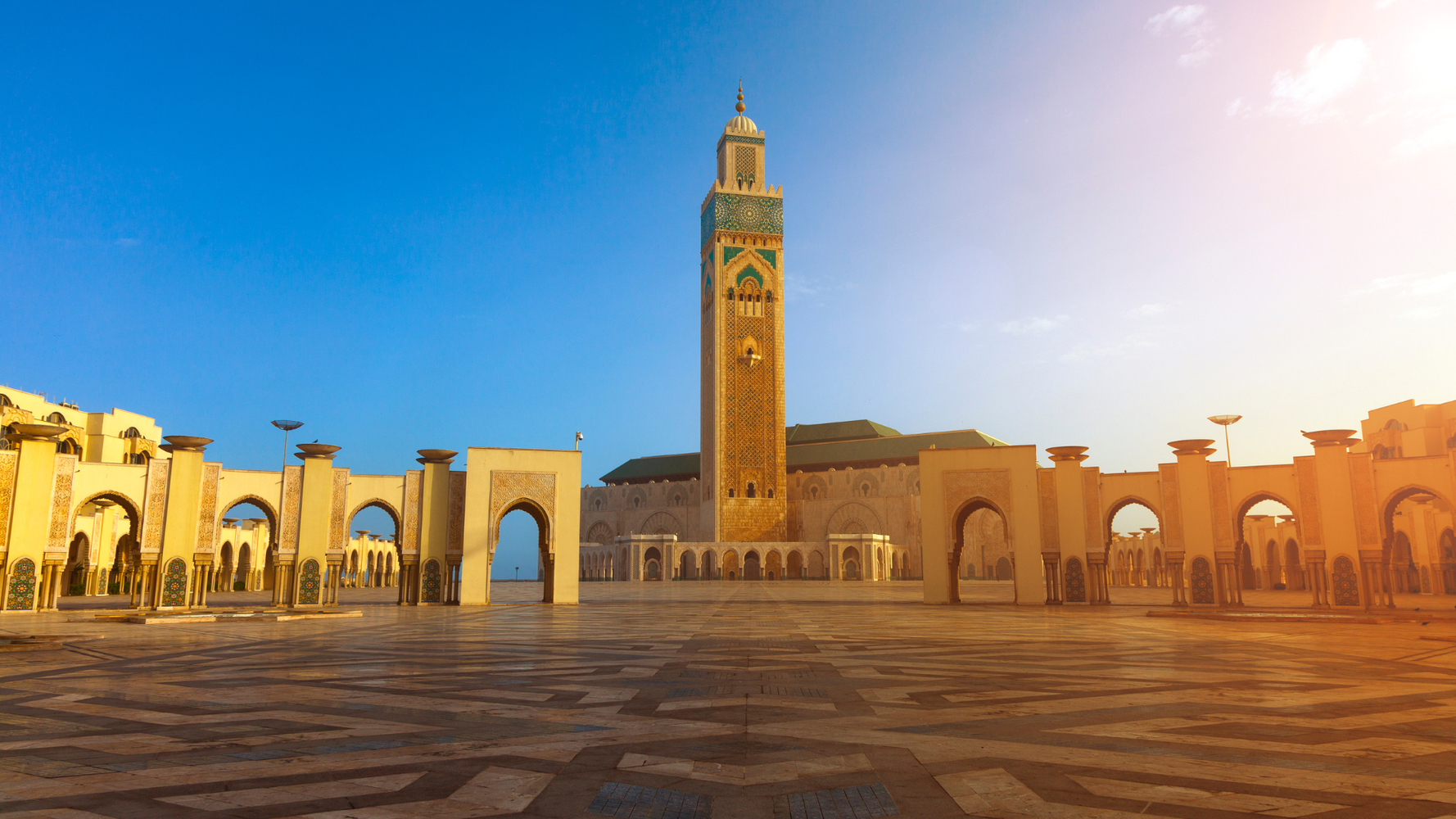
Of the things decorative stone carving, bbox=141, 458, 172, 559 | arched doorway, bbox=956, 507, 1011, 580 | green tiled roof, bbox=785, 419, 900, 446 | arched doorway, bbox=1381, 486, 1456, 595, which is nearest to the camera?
decorative stone carving, bbox=141, 458, 172, 559

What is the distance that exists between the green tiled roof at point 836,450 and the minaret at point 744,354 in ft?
19.4

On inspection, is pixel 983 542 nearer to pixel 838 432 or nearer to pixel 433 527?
pixel 838 432

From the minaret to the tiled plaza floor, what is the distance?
41.6 metres

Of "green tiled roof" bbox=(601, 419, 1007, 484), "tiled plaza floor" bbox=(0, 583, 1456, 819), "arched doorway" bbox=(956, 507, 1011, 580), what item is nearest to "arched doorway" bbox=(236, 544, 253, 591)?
"green tiled roof" bbox=(601, 419, 1007, 484)

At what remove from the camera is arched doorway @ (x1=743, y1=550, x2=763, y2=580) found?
172 feet

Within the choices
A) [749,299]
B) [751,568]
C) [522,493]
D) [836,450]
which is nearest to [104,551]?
[522,493]

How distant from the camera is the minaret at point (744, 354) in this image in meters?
51.2

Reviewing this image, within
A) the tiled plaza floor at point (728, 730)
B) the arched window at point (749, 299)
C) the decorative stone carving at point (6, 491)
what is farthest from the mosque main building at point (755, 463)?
the tiled plaza floor at point (728, 730)

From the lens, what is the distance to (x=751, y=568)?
53344 millimetres

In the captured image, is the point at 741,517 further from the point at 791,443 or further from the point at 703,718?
the point at 703,718

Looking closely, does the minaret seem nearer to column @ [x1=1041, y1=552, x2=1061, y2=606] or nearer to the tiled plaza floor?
column @ [x1=1041, y1=552, x2=1061, y2=606]

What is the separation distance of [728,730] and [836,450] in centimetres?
5535

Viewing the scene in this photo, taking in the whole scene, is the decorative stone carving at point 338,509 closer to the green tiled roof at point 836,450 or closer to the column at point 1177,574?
the column at point 1177,574

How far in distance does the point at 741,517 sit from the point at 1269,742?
46.9 metres
